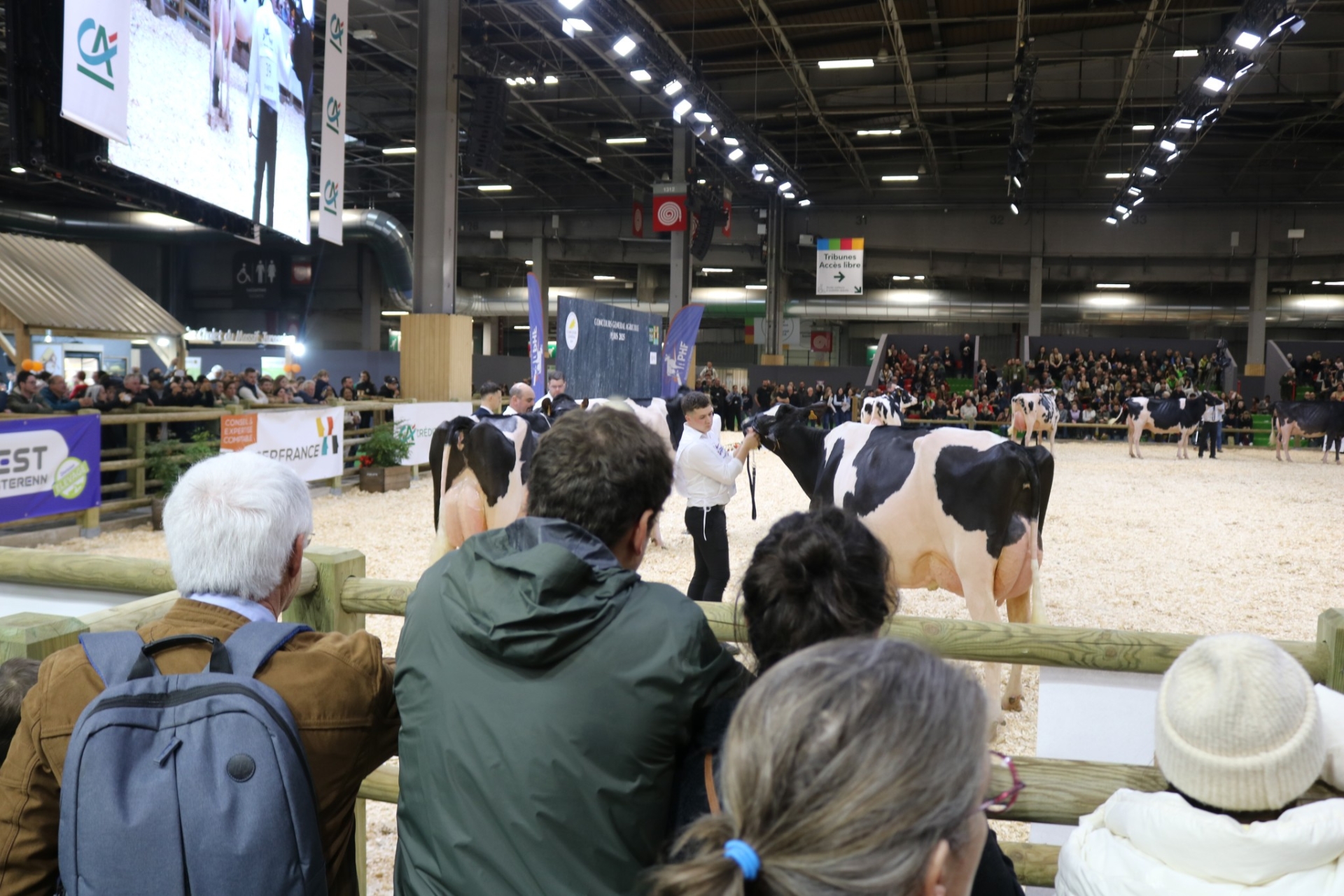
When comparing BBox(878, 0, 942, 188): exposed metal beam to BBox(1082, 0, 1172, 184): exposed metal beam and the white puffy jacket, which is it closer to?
BBox(1082, 0, 1172, 184): exposed metal beam

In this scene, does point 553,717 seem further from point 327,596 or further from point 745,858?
point 327,596

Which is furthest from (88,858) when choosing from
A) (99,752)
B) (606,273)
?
(606,273)

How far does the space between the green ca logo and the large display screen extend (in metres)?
0.38

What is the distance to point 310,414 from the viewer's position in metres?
11.3

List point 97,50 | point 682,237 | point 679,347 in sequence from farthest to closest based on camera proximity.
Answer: point 682,237, point 679,347, point 97,50

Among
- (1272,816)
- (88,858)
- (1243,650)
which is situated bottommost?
(88,858)

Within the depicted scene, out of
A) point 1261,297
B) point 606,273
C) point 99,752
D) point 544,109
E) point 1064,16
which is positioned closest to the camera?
point 99,752

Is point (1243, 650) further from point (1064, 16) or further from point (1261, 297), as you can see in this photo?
point (1261, 297)

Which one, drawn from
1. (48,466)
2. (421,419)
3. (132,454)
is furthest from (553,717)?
(421,419)

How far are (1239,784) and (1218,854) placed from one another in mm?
111

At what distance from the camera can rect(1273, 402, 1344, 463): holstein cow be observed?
814 inches

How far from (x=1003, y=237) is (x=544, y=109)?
14.8m

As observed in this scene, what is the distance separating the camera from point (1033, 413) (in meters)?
20.2

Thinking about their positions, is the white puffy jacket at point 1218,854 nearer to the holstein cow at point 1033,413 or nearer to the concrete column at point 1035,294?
the holstein cow at point 1033,413
